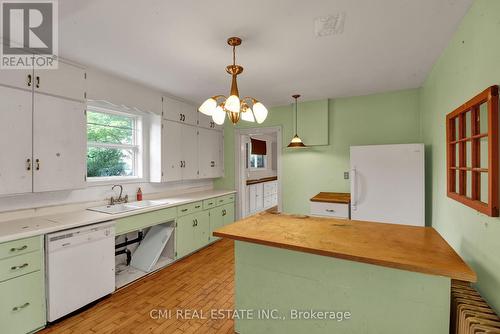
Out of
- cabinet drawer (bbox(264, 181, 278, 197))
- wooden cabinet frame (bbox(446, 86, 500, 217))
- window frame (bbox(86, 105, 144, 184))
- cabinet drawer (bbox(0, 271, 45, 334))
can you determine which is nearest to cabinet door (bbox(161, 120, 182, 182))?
window frame (bbox(86, 105, 144, 184))

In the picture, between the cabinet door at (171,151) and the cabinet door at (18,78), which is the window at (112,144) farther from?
the cabinet door at (18,78)

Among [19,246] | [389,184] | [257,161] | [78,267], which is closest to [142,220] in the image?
[78,267]

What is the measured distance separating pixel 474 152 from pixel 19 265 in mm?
3291

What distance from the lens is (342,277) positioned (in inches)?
59.7

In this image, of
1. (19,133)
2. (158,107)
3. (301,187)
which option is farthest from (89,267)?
(301,187)

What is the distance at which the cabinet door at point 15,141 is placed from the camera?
1954 mm

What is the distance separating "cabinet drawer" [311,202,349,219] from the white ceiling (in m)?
1.65

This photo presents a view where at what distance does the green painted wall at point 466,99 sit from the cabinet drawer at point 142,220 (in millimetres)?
2954

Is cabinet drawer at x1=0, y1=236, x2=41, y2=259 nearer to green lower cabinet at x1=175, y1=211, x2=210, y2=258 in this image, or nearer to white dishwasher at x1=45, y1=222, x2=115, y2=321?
white dishwasher at x1=45, y1=222, x2=115, y2=321

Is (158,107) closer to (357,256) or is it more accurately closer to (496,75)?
(357,256)

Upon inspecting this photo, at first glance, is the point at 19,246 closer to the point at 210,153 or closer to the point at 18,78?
the point at 18,78

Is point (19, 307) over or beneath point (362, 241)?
beneath

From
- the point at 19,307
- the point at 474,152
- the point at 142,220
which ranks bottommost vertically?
the point at 19,307

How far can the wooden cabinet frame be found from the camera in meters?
1.19
